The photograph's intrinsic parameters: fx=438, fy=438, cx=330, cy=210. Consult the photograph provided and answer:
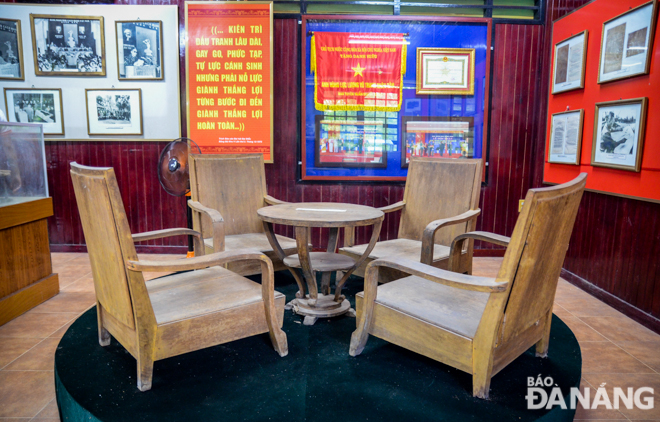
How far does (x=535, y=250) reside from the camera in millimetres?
1580

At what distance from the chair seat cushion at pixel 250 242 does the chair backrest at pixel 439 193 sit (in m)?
0.94

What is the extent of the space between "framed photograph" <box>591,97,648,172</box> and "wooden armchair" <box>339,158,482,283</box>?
1.13 metres

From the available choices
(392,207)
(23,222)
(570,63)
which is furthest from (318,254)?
(570,63)

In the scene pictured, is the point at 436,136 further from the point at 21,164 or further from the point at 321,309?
the point at 21,164

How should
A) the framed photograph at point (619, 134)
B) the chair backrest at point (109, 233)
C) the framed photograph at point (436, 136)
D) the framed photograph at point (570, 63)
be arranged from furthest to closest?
1. the framed photograph at point (436, 136)
2. the framed photograph at point (570, 63)
3. the framed photograph at point (619, 134)
4. the chair backrest at point (109, 233)

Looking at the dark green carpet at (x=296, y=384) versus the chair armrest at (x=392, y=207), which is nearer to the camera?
Answer: the dark green carpet at (x=296, y=384)

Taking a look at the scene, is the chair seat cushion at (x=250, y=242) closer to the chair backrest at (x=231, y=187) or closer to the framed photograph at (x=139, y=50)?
the chair backrest at (x=231, y=187)

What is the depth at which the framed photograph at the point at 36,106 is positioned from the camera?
4.57m

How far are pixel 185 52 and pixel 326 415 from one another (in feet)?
13.0

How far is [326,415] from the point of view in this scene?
65.5 inches

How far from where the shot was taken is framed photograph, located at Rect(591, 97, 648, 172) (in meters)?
3.04

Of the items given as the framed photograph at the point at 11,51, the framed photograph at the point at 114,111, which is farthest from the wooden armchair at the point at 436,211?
the framed photograph at the point at 11,51

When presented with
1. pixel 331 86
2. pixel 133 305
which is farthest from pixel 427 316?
pixel 331 86

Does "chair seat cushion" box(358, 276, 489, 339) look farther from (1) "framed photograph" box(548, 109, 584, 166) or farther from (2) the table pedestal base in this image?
(1) "framed photograph" box(548, 109, 584, 166)
